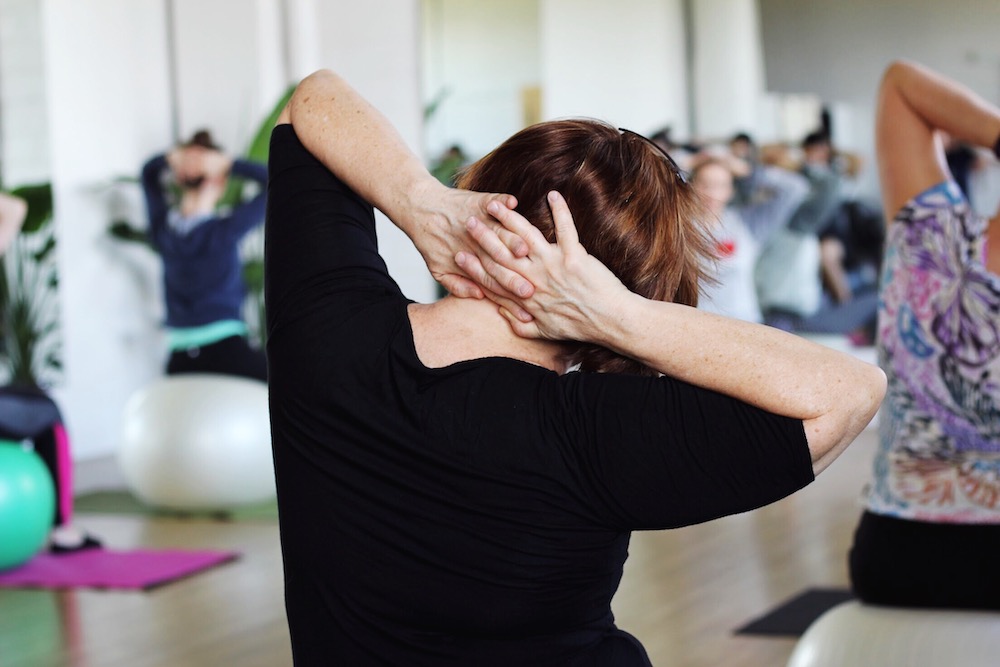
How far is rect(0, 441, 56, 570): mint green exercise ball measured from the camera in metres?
3.46

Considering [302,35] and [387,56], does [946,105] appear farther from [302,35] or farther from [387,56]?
[302,35]

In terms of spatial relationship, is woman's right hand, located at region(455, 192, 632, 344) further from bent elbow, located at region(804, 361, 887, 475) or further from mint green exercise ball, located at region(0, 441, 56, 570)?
mint green exercise ball, located at region(0, 441, 56, 570)

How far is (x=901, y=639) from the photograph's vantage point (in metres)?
1.74

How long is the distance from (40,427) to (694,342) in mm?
3299

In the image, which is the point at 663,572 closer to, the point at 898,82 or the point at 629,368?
the point at 898,82

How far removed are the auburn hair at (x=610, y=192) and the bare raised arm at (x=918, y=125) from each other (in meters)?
1.07

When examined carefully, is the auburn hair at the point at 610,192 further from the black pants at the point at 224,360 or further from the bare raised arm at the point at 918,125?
the black pants at the point at 224,360

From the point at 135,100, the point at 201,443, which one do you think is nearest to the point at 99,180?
the point at 135,100

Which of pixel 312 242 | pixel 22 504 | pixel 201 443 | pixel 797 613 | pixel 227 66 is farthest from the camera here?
pixel 227 66

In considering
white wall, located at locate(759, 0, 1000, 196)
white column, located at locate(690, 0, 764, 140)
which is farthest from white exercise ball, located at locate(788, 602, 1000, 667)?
white column, located at locate(690, 0, 764, 140)

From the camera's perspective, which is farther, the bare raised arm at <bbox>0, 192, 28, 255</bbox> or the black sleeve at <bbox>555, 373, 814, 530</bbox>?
the bare raised arm at <bbox>0, 192, 28, 255</bbox>

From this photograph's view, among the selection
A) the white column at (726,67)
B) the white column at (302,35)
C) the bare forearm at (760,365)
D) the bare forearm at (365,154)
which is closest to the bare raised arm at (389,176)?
the bare forearm at (365,154)

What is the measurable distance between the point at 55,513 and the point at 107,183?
2.29 meters

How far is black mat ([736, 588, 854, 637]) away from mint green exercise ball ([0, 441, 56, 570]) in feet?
7.00
